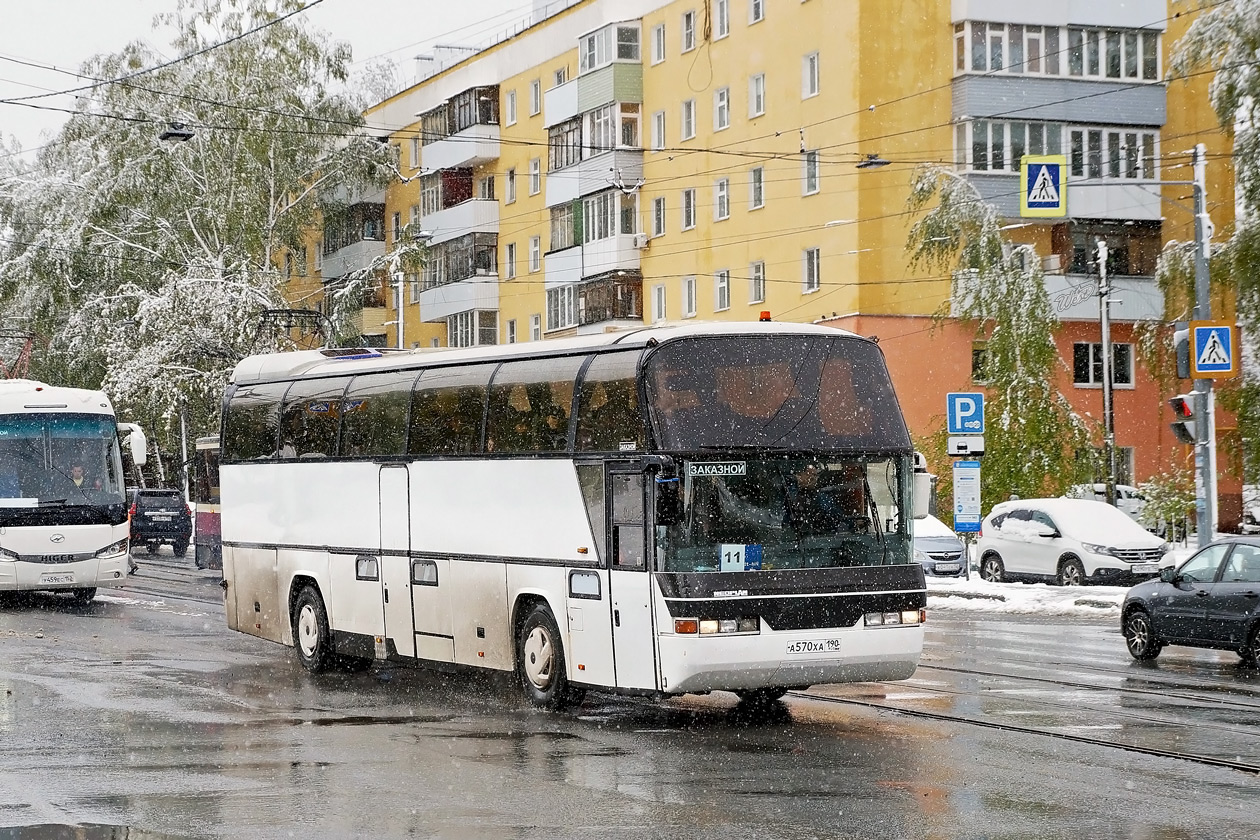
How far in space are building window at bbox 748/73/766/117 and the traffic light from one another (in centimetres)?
2672

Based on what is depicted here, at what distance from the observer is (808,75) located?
53.0m

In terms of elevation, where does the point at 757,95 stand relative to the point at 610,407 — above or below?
above

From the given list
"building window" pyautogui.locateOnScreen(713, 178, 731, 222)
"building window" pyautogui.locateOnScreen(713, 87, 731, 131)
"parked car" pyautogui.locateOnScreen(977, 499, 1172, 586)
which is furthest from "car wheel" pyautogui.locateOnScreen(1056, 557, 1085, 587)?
"building window" pyautogui.locateOnScreen(713, 87, 731, 131)

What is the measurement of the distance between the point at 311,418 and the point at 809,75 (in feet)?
117

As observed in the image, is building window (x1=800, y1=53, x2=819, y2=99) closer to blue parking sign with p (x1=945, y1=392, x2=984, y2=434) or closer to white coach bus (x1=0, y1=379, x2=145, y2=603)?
blue parking sign with p (x1=945, y1=392, x2=984, y2=434)

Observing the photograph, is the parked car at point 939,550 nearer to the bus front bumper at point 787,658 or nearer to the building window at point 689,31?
the building window at point 689,31

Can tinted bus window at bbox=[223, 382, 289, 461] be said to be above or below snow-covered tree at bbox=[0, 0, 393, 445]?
below

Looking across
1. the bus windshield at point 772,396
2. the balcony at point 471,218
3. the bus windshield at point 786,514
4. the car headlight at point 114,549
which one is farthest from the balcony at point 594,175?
the bus windshield at point 786,514

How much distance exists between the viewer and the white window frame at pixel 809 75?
52719mm

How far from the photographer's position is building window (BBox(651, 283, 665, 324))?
197 ft

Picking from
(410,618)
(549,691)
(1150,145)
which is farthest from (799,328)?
(1150,145)

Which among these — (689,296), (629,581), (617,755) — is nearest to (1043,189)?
(629,581)

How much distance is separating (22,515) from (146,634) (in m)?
5.40

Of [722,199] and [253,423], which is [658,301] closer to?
[722,199]
